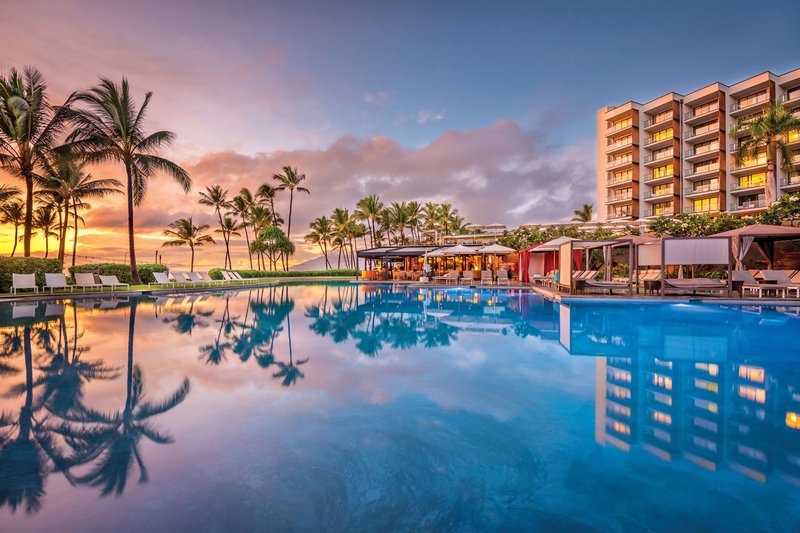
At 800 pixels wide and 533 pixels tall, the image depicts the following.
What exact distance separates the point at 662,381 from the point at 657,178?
47.4 metres

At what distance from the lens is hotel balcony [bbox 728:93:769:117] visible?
36000 mm

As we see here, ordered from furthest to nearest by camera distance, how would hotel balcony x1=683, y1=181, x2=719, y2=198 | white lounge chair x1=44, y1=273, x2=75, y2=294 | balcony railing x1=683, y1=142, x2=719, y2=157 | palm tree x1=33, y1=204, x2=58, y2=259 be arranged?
balcony railing x1=683, y1=142, x2=719, y2=157, hotel balcony x1=683, y1=181, x2=719, y2=198, palm tree x1=33, y1=204, x2=58, y2=259, white lounge chair x1=44, y1=273, x2=75, y2=294

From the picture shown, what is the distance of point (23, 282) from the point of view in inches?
619

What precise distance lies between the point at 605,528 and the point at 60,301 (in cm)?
1954

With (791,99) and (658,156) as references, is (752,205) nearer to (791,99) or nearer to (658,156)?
(791,99)

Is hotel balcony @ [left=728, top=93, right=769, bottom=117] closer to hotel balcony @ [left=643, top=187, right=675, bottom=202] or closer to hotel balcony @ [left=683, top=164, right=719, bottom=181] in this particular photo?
hotel balcony @ [left=683, top=164, right=719, bottom=181]

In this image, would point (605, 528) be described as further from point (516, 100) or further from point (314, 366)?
point (516, 100)

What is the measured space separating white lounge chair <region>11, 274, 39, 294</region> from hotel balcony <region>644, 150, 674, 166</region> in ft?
179

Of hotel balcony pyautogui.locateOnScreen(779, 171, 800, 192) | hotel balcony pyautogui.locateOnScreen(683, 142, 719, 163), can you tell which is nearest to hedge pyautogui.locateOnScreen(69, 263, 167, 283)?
hotel balcony pyautogui.locateOnScreen(683, 142, 719, 163)

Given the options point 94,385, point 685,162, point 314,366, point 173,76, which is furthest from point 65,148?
point 685,162

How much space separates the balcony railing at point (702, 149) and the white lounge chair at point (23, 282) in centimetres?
5533

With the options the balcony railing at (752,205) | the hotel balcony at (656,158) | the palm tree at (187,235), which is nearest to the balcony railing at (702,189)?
the balcony railing at (752,205)

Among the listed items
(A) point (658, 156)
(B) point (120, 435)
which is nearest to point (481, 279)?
(B) point (120, 435)

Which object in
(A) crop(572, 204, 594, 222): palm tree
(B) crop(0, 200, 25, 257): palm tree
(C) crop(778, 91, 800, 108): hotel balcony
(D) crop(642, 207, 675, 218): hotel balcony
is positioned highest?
(C) crop(778, 91, 800, 108): hotel balcony
